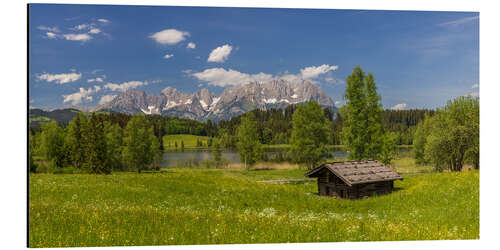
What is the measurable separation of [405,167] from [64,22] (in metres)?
14.0

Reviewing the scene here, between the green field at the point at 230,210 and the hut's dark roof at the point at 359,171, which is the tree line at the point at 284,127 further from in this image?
the green field at the point at 230,210

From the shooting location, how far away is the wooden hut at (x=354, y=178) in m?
13.8

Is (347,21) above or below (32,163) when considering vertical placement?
above

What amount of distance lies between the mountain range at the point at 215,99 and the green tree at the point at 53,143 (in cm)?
155

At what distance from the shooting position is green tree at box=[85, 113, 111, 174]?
42.2 ft

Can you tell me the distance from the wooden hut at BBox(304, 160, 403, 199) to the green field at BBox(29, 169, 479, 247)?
0.39 metres

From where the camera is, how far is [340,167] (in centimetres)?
1414

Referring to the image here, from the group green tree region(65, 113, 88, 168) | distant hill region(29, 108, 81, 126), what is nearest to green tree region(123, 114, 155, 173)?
green tree region(65, 113, 88, 168)

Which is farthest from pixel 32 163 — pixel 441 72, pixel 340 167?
pixel 441 72

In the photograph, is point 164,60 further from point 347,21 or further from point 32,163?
point 347,21

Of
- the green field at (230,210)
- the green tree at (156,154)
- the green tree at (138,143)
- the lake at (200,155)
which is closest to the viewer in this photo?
the green field at (230,210)

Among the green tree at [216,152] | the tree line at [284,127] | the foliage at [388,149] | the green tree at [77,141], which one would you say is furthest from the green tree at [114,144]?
the foliage at [388,149]

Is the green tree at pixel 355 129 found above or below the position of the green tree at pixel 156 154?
above

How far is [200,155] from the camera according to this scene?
1520 centimetres
